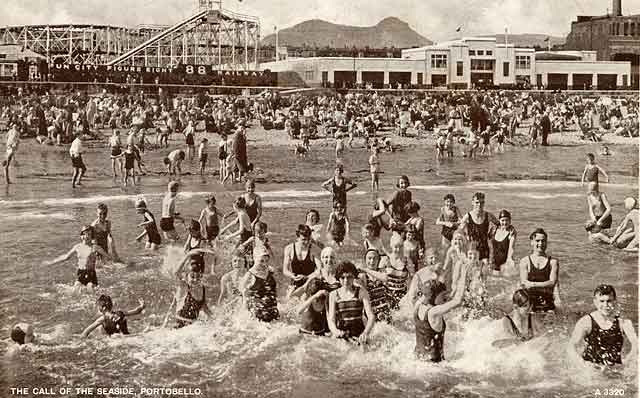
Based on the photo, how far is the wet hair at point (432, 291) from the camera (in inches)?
193

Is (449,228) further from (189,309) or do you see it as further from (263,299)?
(189,309)

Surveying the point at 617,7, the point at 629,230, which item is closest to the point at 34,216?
the point at 629,230

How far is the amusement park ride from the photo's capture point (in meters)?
8.51

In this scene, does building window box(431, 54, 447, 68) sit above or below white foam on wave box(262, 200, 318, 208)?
above

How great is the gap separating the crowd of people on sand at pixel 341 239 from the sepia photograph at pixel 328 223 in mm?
28

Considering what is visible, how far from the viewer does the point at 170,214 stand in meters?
7.22

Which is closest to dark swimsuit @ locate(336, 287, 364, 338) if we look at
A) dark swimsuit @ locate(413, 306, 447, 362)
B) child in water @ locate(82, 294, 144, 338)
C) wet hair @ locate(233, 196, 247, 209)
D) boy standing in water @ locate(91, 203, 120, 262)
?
dark swimsuit @ locate(413, 306, 447, 362)

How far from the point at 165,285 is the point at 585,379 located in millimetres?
3900

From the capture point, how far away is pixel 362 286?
5066 mm

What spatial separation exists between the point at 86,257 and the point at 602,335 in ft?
15.5

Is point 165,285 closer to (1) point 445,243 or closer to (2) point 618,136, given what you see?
(1) point 445,243

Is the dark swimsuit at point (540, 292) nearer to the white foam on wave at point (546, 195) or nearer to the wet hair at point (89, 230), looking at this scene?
the white foam on wave at point (546, 195)

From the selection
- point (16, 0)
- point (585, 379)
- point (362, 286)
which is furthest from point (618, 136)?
point (16, 0)

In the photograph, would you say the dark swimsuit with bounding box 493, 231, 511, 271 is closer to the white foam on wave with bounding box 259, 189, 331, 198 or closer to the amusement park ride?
the white foam on wave with bounding box 259, 189, 331, 198
